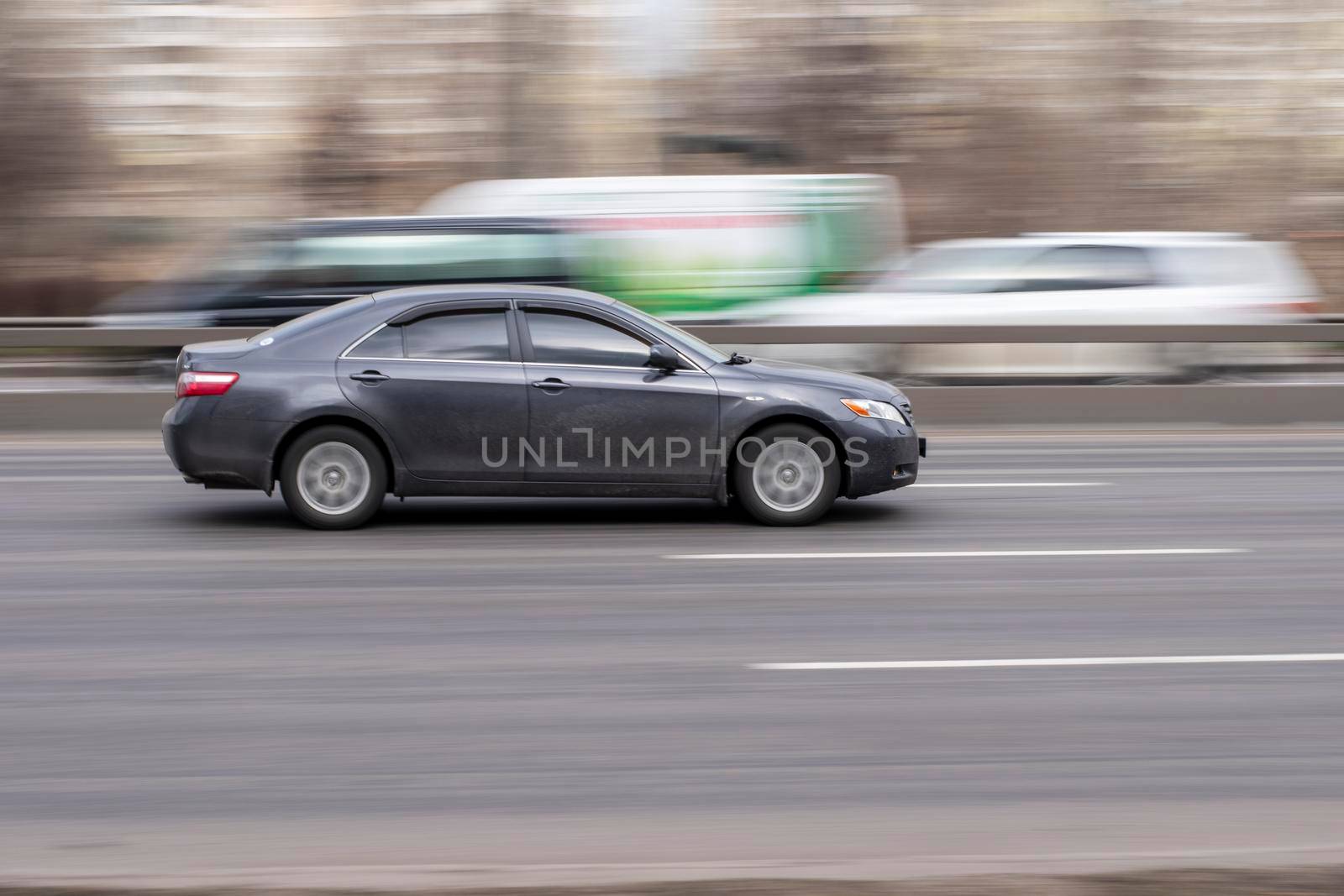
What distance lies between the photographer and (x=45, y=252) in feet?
136

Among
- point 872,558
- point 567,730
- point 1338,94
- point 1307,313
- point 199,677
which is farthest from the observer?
point 1338,94

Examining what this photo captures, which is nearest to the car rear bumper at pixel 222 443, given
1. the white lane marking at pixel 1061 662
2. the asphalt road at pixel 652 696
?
the asphalt road at pixel 652 696

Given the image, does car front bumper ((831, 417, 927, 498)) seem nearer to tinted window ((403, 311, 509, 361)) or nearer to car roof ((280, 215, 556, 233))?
tinted window ((403, 311, 509, 361))

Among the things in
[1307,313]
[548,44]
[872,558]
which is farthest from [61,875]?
[548,44]

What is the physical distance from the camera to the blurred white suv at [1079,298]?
670 inches

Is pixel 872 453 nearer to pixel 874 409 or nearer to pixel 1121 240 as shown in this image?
pixel 874 409

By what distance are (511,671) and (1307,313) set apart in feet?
46.0

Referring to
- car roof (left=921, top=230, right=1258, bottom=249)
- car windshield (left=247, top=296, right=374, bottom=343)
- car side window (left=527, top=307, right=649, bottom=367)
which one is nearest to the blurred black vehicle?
car roof (left=921, top=230, right=1258, bottom=249)

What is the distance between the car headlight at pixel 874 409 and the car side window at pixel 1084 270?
8840 millimetres

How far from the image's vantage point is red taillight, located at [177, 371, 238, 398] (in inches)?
365

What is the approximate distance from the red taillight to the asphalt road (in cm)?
85

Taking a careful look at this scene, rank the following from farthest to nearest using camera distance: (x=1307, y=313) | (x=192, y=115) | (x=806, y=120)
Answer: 1. (x=192, y=115)
2. (x=806, y=120)
3. (x=1307, y=313)

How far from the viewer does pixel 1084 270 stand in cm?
1803

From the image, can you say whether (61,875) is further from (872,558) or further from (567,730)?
(872,558)
